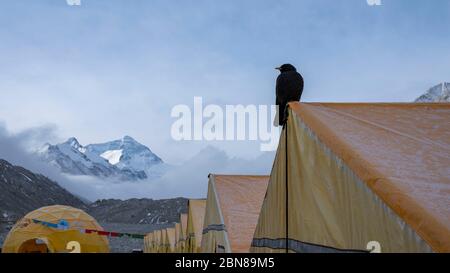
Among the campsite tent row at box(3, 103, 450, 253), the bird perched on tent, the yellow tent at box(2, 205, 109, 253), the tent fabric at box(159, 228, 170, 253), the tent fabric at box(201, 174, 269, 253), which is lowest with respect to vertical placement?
the tent fabric at box(159, 228, 170, 253)

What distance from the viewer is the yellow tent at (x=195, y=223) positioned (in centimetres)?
1933

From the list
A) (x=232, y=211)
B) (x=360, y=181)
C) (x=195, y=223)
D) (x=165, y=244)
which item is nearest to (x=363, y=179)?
(x=360, y=181)

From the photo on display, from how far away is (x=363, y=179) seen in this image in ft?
11.5

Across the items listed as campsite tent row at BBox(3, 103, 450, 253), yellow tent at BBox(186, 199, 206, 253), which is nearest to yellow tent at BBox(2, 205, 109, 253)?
yellow tent at BBox(186, 199, 206, 253)

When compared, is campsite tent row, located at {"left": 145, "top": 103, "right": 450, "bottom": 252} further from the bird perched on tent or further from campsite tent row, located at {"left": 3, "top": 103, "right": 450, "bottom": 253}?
the bird perched on tent

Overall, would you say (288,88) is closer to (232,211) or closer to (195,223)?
(232,211)

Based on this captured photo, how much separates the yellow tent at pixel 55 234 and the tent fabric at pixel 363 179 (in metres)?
17.6

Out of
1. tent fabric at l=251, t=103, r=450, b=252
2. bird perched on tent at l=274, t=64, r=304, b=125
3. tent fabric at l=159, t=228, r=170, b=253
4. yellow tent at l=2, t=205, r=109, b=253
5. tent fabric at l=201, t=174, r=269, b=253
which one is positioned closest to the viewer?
tent fabric at l=251, t=103, r=450, b=252

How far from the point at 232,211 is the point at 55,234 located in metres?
12.5

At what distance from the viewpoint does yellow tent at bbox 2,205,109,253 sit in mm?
22044

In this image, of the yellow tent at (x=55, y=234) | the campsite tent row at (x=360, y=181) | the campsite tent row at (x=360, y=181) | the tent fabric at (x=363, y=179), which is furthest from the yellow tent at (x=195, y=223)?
the tent fabric at (x=363, y=179)

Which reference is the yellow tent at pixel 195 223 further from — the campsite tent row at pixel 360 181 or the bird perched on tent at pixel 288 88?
the bird perched on tent at pixel 288 88

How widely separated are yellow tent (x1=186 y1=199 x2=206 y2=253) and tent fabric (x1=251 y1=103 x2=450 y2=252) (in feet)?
43.1
